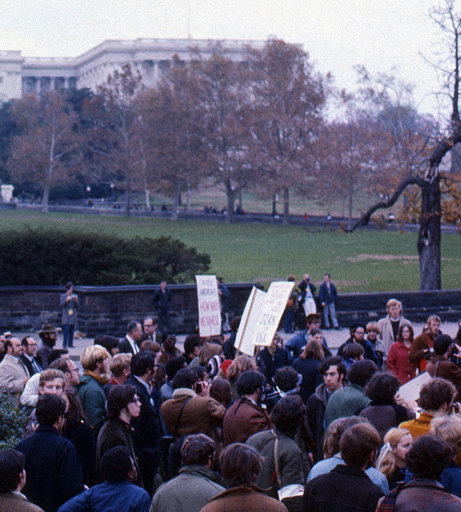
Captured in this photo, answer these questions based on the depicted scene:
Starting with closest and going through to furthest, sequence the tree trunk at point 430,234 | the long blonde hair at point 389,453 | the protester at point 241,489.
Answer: the protester at point 241,489 < the long blonde hair at point 389,453 < the tree trunk at point 430,234

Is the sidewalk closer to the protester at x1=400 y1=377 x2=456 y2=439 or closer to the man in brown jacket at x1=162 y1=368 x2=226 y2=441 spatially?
the man in brown jacket at x1=162 y1=368 x2=226 y2=441

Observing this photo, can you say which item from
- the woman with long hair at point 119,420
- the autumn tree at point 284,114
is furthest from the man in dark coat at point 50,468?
the autumn tree at point 284,114

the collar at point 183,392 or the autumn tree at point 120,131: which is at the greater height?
the autumn tree at point 120,131

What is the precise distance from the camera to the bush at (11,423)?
23.1 ft

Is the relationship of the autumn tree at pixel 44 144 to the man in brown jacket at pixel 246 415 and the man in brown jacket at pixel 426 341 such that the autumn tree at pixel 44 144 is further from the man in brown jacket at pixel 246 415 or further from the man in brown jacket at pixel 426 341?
the man in brown jacket at pixel 246 415

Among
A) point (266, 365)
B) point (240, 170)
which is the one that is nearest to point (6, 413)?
point (266, 365)

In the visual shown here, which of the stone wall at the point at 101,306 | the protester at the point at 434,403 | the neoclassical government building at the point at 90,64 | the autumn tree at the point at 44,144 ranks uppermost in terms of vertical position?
the neoclassical government building at the point at 90,64

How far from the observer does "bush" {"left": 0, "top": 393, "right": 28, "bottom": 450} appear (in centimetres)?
705

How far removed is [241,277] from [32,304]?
1006 cm

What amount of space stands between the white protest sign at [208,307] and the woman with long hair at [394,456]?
22.8 feet

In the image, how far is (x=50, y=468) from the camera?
205 inches

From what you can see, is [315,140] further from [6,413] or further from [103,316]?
[6,413]

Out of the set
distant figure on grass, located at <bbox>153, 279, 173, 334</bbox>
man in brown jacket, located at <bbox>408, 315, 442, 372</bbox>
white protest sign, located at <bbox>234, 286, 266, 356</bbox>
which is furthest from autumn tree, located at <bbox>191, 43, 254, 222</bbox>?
man in brown jacket, located at <bbox>408, 315, 442, 372</bbox>

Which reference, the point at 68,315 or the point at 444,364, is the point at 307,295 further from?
the point at 444,364
